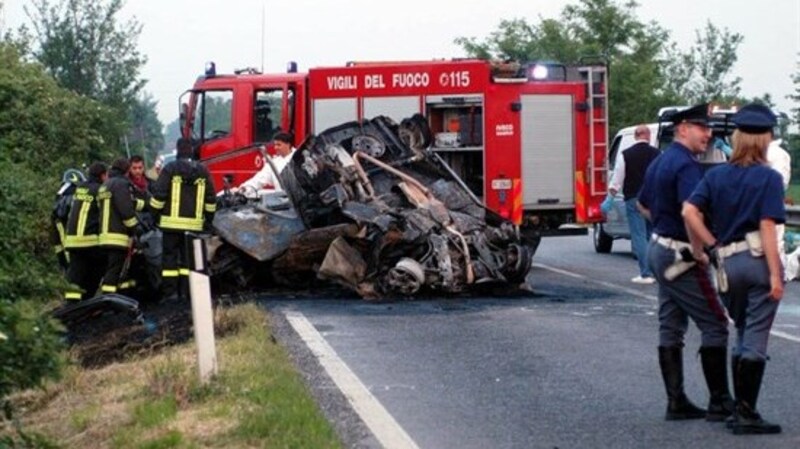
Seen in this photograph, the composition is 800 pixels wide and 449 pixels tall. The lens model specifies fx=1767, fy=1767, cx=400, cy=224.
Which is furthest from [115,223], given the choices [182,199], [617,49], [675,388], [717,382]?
[617,49]

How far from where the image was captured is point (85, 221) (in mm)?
17531

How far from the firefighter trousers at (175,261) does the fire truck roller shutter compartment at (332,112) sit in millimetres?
5507

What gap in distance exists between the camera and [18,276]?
1334cm

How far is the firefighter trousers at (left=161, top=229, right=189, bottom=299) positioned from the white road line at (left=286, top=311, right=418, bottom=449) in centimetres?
279

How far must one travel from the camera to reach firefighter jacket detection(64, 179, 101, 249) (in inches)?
688

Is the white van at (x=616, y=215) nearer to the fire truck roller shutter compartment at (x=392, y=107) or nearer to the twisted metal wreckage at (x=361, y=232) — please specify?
the fire truck roller shutter compartment at (x=392, y=107)

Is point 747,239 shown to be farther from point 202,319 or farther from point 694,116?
point 202,319

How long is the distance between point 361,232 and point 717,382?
8.07 meters

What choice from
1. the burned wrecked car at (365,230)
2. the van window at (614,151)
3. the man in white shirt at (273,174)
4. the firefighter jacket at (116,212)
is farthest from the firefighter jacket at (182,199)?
the van window at (614,151)

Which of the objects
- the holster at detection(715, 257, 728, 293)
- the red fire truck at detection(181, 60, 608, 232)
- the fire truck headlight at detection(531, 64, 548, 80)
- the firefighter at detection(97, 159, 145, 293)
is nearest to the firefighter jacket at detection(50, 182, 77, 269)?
the firefighter at detection(97, 159, 145, 293)

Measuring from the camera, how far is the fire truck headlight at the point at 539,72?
22.5 metres

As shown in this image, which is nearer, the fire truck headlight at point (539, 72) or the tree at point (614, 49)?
the fire truck headlight at point (539, 72)

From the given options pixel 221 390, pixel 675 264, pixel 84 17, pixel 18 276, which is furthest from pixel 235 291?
pixel 84 17

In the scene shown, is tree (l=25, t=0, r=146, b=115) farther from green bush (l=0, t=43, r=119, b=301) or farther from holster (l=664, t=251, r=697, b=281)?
holster (l=664, t=251, r=697, b=281)
